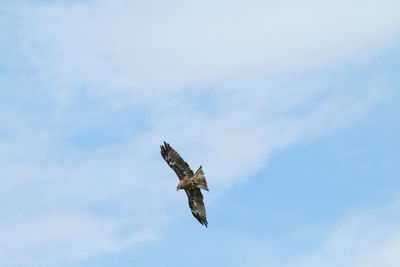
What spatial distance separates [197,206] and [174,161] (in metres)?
3.60

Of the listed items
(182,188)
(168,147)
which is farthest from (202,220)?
(168,147)

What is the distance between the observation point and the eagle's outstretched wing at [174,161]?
39.9m

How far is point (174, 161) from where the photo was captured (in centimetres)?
4009

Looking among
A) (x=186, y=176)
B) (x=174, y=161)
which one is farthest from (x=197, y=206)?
(x=174, y=161)

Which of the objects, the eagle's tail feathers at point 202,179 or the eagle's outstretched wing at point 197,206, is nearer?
the eagle's tail feathers at point 202,179

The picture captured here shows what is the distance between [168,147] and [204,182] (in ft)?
9.42

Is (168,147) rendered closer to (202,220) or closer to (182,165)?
(182,165)

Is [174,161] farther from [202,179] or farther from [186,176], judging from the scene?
[202,179]

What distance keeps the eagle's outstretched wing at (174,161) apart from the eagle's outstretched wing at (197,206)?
1684 mm

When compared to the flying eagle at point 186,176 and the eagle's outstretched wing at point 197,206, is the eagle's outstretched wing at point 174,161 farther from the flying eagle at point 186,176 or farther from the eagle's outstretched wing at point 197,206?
the eagle's outstretched wing at point 197,206

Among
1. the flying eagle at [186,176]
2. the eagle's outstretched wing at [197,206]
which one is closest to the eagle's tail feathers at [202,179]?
the flying eagle at [186,176]

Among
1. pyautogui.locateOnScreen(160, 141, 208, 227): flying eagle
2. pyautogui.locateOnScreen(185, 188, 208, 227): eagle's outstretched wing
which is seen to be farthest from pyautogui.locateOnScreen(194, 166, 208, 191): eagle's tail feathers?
pyautogui.locateOnScreen(185, 188, 208, 227): eagle's outstretched wing

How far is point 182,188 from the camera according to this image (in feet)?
135

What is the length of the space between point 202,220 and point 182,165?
400 centimetres
